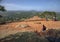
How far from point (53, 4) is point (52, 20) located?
53 centimetres

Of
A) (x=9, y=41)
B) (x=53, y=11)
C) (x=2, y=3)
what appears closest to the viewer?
(x=9, y=41)

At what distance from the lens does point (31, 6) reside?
15.6 ft

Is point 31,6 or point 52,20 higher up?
point 31,6

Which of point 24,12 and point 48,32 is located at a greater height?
point 24,12

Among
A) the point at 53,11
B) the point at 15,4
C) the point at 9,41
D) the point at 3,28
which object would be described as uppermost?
the point at 15,4

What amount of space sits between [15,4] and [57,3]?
4.58 ft

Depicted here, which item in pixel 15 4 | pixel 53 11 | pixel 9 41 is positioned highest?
pixel 15 4

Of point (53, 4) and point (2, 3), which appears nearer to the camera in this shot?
point (2, 3)

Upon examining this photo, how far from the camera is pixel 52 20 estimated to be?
16.0 ft

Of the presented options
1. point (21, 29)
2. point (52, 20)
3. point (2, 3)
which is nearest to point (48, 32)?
point (52, 20)

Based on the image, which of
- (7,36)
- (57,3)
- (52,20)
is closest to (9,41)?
(7,36)

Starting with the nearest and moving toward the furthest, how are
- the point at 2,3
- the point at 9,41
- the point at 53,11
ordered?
the point at 9,41, the point at 2,3, the point at 53,11

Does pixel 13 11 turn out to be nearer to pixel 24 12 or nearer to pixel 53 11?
pixel 24 12

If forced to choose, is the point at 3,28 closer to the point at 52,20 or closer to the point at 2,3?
the point at 2,3
